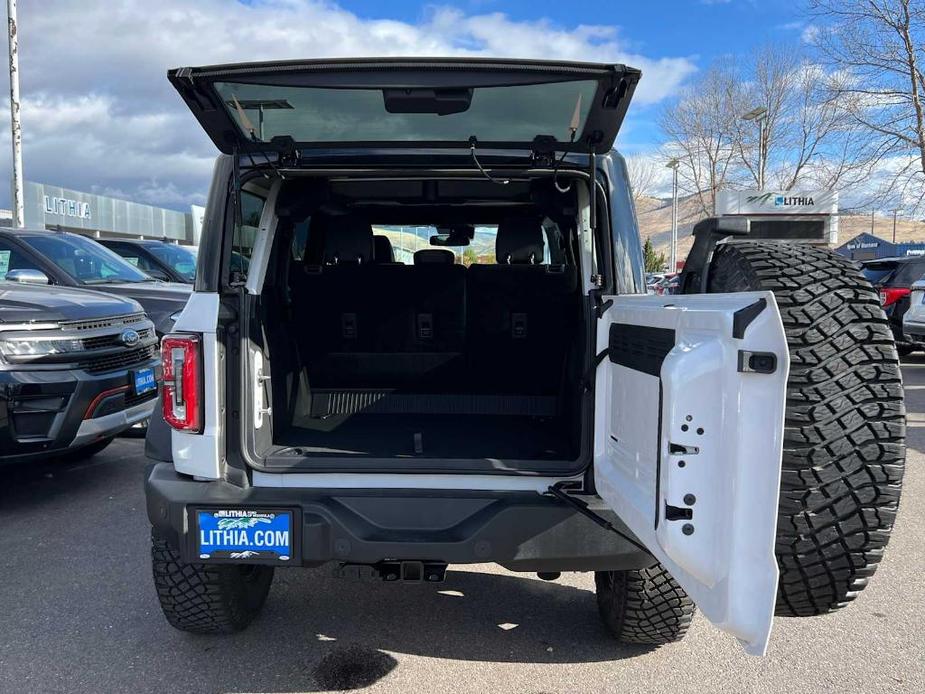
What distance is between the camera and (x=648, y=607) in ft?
9.23

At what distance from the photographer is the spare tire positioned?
1.77 meters

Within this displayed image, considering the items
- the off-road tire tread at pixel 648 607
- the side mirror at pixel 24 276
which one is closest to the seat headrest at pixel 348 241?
the off-road tire tread at pixel 648 607

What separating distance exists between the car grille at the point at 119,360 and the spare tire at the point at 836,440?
437 cm

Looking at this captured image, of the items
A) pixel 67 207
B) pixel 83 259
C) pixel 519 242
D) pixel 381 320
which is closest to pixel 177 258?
pixel 83 259

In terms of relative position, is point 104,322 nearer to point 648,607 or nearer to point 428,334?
point 428,334

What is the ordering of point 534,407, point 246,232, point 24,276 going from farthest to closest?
1. point 24,276
2. point 534,407
3. point 246,232

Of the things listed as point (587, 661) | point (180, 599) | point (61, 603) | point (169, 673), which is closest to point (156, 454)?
point (180, 599)

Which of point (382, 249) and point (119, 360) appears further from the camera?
point (119, 360)

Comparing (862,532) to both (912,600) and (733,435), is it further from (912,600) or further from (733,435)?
(912,600)

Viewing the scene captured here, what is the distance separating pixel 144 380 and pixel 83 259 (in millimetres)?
2619

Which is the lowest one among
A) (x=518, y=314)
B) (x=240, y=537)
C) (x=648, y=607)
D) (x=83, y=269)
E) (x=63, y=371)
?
(x=648, y=607)

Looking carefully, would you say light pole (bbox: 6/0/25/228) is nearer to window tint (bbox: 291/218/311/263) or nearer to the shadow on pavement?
window tint (bbox: 291/218/311/263)

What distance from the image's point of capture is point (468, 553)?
244 cm

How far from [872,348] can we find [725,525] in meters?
0.62
